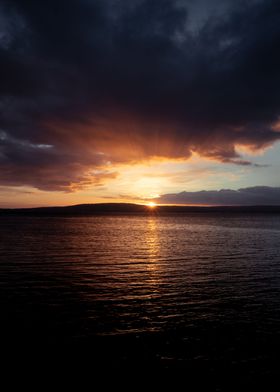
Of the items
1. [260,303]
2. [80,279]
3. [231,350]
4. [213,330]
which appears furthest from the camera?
[80,279]

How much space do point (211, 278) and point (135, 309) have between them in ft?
44.6

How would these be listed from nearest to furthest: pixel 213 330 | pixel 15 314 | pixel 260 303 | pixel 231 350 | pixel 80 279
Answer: pixel 231 350, pixel 213 330, pixel 15 314, pixel 260 303, pixel 80 279

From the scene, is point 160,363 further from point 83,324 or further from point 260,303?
point 260,303

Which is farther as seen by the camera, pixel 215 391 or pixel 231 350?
pixel 231 350

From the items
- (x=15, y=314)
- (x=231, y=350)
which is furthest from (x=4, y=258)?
(x=231, y=350)

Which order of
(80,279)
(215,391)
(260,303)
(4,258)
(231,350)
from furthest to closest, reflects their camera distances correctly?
(4,258) → (80,279) → (260,303) → (231,350) → (215,391)

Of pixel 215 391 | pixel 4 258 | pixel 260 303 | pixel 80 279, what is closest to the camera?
pixel 215 391

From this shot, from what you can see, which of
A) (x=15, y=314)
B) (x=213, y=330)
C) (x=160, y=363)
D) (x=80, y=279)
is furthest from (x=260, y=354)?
(x=80, y=279)

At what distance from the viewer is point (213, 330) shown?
735 inches

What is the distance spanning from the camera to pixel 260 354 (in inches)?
617

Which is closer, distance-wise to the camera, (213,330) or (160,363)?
(160,363)

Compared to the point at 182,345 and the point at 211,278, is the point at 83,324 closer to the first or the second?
the point at 182,345

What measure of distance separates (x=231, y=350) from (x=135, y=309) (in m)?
8.13

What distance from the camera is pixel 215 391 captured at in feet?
41.8
